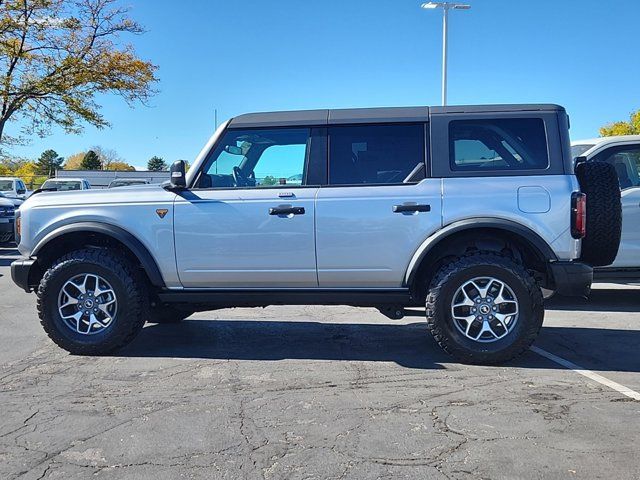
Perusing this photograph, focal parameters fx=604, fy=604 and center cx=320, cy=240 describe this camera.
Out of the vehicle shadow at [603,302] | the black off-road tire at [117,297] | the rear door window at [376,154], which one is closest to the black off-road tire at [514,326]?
the rear door window at [376,154]

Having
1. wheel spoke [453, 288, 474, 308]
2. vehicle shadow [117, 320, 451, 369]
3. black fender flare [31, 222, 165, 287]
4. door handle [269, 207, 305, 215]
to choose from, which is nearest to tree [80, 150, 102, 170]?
vehicle shadow [117, 320, 451, 369]

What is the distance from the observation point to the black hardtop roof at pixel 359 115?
17.2ft

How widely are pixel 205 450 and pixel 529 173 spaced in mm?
3386

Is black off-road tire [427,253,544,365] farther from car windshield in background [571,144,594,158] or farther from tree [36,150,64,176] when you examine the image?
tree [36,150,64,176]

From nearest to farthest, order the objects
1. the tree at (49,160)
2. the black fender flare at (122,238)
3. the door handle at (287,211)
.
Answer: the door handle at (287,211)
the black fender flare at (122,238)
the tree at (49,160)

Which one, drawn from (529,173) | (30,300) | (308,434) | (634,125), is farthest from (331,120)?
(634,125)

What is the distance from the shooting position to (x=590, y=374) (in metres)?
4.89

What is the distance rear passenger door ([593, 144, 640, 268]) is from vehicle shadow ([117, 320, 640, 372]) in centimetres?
100

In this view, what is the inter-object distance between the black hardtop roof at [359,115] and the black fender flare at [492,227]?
3.28 ft

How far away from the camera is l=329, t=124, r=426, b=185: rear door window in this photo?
17.3ft

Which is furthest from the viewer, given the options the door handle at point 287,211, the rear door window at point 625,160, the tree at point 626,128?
the tree at point 626,128

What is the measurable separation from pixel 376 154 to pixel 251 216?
1228 millimetres

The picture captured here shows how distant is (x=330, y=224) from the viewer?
5.14 metres

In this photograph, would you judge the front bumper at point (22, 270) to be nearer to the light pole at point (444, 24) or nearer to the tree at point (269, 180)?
the tree at point (269, 180)
